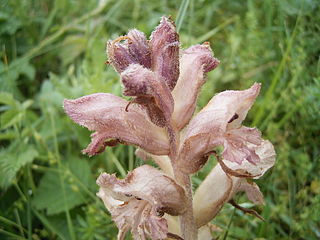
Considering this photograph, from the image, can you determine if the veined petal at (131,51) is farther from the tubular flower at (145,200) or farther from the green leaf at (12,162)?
the green leaf at (12,162)

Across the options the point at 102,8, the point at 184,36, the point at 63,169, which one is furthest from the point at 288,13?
the point at 63,169

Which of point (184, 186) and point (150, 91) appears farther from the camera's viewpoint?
point (184, 186)

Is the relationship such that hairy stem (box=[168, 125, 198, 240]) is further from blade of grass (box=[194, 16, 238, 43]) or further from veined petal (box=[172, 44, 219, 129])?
blade of grass (box=[194, 16, 238, 43])

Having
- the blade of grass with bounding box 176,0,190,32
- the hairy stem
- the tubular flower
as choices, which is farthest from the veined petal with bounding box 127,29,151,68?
the blade of grass with bounding box 176,0,190,32

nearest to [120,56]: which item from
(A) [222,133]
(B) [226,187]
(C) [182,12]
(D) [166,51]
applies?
(D) [166,51]

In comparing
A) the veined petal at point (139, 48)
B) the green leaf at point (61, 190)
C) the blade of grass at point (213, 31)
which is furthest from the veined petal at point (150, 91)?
the blade of grass at point (213, 31)

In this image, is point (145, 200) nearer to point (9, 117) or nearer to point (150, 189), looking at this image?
point (150, 189)

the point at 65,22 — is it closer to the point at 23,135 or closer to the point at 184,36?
the point at 184,36
